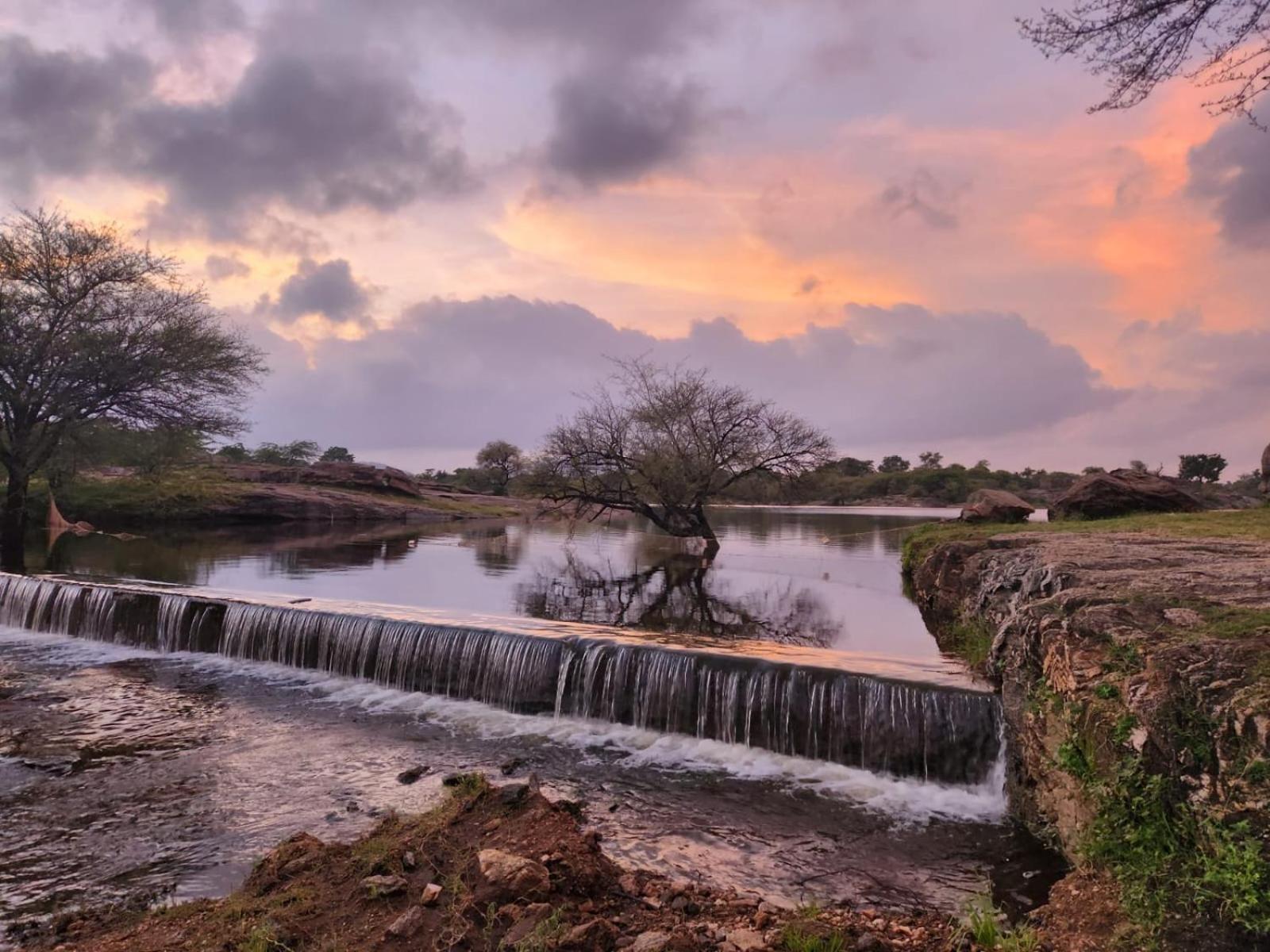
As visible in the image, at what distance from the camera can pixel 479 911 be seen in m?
3.96

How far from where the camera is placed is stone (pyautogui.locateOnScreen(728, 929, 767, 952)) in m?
3.70

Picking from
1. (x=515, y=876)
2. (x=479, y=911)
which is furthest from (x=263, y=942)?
(x=515, y=876)

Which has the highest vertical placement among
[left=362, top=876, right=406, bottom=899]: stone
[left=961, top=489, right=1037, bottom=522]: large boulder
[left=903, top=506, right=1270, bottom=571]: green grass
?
[left=961, top=489, right=1037, bottom=522]: large boulder

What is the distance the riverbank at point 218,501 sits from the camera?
124 ft

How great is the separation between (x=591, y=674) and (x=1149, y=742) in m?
Result: 7.03

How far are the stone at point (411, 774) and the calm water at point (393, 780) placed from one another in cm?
9

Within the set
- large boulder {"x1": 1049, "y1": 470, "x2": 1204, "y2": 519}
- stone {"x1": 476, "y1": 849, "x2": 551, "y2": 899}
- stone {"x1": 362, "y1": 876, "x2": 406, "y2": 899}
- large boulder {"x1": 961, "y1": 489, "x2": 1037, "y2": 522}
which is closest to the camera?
stone {"x1": 476, "y1": 849, "x2": 551, "y2": 899}

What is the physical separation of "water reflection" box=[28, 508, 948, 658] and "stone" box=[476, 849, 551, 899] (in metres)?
7.91

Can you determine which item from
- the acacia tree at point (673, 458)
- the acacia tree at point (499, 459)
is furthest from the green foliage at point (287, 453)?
the acacia tree at point (673, 458)

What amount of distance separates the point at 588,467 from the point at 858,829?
25625mm

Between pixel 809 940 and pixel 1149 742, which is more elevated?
pixel 1149 742

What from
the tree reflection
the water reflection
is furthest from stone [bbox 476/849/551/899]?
the tree reflection

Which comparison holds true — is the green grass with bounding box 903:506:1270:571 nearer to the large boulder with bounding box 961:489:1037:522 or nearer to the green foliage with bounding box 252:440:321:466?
the large boulder with bounding box 961:489:1037:522

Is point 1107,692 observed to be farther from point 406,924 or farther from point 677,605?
point 677,605
